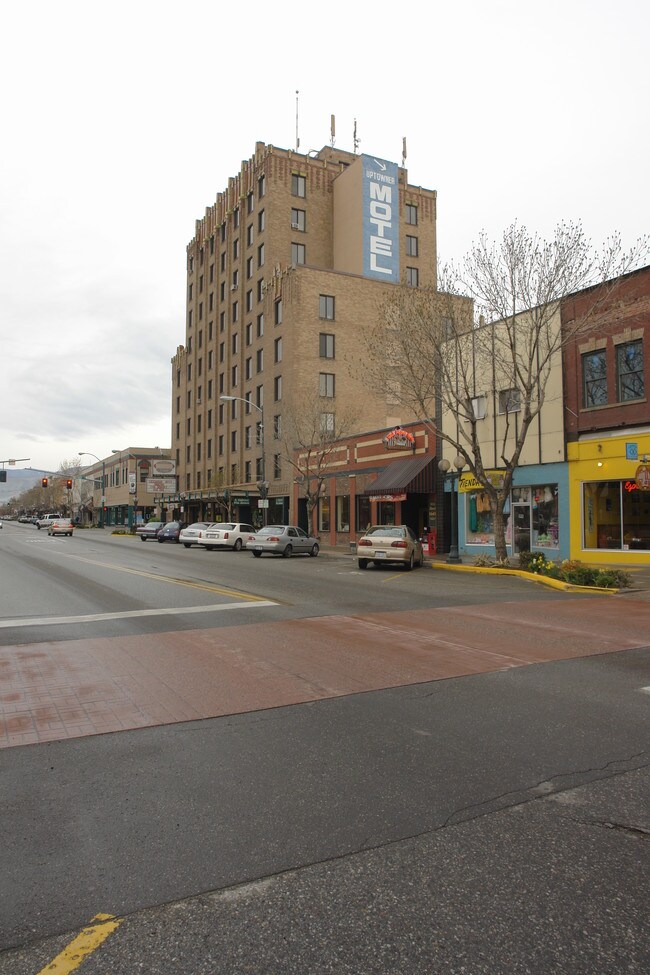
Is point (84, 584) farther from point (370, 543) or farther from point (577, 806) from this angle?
point (577, 806)

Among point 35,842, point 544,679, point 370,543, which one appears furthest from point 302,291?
point 35,842

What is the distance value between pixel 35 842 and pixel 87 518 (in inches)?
4825

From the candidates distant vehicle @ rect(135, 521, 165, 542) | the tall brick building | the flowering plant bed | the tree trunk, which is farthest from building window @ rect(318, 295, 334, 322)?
the flowering plant bed

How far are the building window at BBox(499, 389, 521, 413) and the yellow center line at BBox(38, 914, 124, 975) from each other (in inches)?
934

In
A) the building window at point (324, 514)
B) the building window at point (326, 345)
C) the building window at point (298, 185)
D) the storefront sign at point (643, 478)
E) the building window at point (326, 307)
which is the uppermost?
the building window at point (298, 185)

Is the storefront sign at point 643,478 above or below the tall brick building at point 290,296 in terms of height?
below

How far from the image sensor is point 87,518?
118812 mm

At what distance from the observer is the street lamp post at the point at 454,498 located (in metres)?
23.9

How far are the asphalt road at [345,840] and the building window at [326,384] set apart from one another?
4060 centimetres

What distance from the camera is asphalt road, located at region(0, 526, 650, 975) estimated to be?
2564 mm

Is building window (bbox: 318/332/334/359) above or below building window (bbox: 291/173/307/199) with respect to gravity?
below

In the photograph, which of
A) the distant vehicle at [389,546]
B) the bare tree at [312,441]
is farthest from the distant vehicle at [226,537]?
the distant vehicle at [389,546]

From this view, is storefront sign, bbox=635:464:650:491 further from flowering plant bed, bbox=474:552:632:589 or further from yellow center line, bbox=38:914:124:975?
yellow center line, bbox=38:914:124:975

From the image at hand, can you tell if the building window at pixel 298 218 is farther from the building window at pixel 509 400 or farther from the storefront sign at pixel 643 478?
the storefront sign at pixel 643 478
